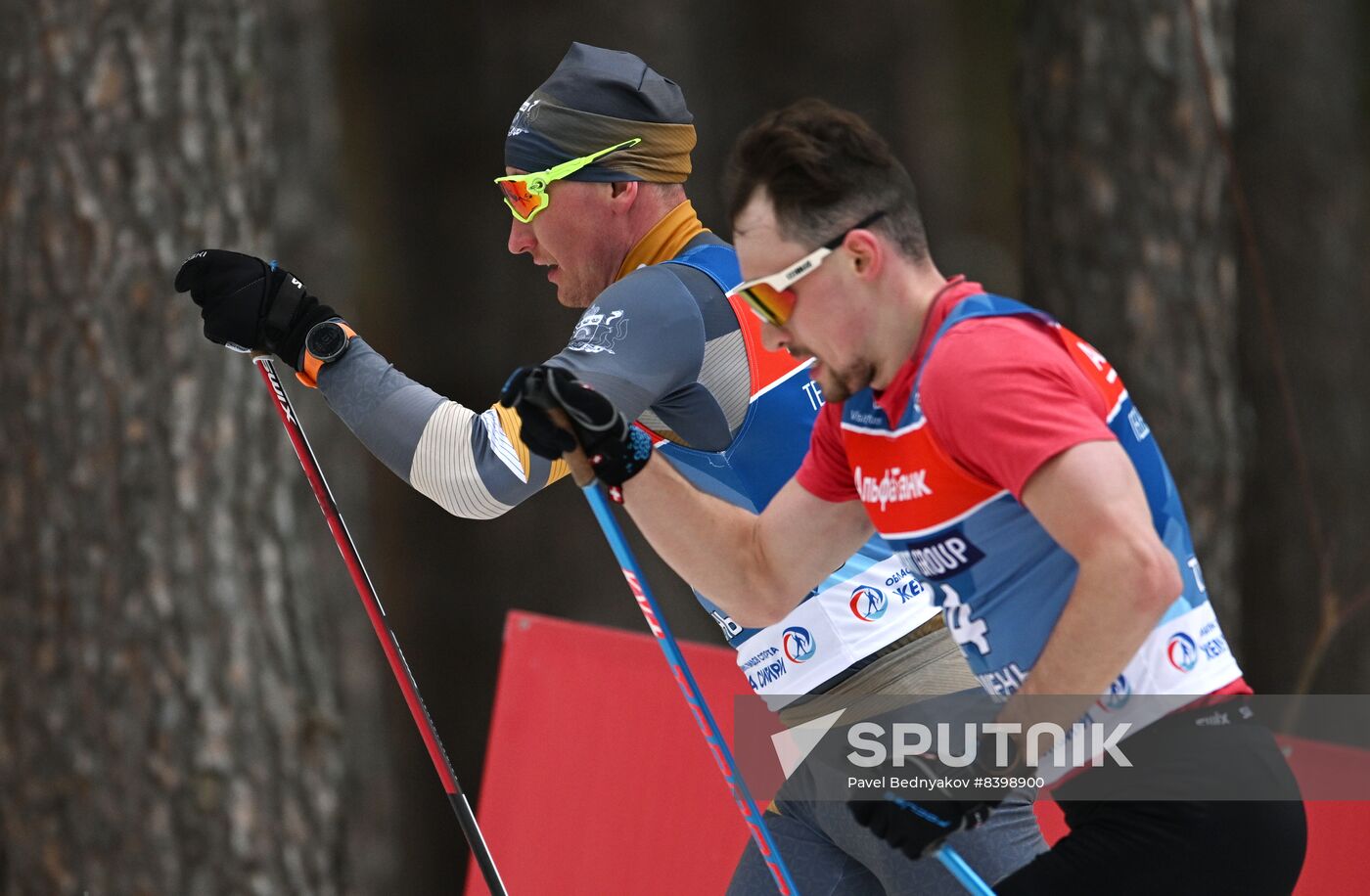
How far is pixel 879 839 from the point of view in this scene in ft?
8.25

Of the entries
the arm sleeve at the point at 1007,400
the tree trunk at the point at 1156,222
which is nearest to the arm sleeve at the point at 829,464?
the arm sleeve at the point at 1007,400

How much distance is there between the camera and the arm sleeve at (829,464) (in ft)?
7.83

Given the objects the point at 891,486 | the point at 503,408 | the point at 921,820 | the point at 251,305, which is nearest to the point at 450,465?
the point at 503,408

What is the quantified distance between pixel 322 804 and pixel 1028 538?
11.1 feet

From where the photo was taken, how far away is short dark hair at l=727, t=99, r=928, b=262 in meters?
2.14

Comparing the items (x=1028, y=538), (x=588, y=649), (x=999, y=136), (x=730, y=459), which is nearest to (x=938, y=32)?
(x=999, y=136)

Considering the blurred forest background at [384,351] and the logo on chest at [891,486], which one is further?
the blurred forest background at [384,351]

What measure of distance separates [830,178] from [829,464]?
47 centimetres

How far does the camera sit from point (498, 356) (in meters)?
6.86

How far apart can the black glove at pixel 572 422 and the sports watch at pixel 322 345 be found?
49 centimetres

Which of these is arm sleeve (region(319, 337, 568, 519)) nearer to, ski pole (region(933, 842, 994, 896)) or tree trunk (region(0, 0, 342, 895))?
ski pole (region(933, 842, 994, 896))

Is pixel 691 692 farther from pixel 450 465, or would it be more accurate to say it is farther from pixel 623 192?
pixel 623 192

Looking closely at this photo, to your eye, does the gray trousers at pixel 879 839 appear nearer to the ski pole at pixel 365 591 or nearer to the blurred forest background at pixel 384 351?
the ski pole at pixel 365 591

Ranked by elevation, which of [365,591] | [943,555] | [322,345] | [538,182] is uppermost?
[538,182]
